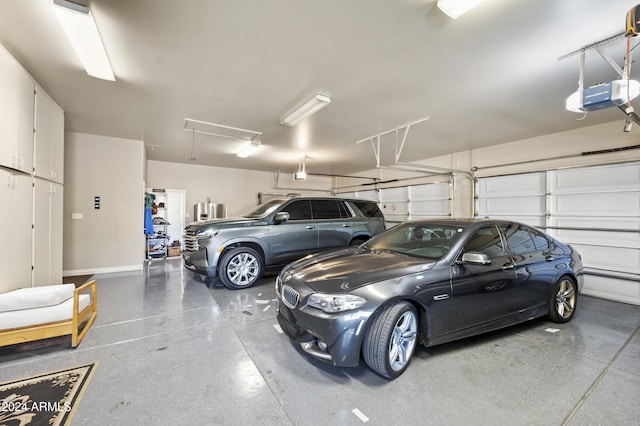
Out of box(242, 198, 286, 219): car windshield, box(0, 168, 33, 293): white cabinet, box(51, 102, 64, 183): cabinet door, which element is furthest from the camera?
box(242, 198, 286, 219): car windshield

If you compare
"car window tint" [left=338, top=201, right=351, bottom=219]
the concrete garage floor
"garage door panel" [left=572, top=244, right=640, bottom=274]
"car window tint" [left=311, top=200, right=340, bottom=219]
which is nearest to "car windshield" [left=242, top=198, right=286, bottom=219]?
"car window tint" [left=311, top=200, right=340, bottom=219]

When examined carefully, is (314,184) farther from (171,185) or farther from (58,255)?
(58,255)

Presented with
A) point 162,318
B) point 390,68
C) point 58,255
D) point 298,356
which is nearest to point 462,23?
point 390,68

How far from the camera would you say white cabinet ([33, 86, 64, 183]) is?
3389 millimetres

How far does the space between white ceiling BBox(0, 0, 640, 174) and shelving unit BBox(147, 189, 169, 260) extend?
342cm

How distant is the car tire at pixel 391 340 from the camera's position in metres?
2.00

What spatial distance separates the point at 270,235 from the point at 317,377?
3.11 metres

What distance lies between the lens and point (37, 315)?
97.7 inches

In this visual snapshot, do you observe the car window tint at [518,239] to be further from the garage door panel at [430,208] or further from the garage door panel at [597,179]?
the garage door panel at [430,208]

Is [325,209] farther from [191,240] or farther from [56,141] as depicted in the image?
[56,141]

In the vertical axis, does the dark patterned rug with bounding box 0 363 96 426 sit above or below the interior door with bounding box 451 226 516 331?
below

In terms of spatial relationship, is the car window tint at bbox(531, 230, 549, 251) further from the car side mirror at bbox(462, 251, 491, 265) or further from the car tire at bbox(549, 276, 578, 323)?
the car side mirror at bbox(462, 251, 491, 265)

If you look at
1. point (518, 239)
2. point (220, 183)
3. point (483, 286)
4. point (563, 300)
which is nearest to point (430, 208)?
point (563, 300)

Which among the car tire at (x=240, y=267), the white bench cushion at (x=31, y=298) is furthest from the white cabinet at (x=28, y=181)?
the car tire at (x=240, y=267)
